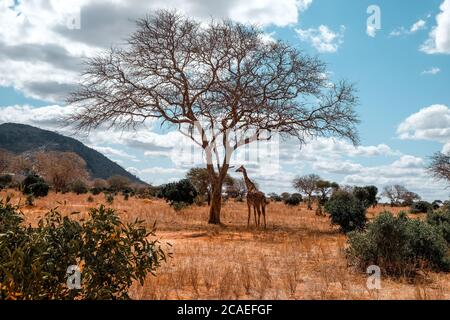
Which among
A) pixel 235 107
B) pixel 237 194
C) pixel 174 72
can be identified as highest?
pixel 174 72

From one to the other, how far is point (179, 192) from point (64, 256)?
82.2 feet

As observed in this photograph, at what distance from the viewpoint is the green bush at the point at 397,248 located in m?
8.91

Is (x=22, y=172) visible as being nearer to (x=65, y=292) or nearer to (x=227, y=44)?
(x=227, y=44)

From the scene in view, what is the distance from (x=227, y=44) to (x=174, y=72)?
105 inches

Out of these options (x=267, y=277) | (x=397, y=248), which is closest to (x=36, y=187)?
(x=267, y=277)

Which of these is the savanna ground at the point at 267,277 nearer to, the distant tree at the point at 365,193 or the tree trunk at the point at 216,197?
the tree trunk at the point at 216,197

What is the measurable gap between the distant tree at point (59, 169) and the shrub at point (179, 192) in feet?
80.9

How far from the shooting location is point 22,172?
2512 inches

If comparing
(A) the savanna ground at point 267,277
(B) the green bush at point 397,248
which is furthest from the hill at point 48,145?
(B) the green bush at point 397,248

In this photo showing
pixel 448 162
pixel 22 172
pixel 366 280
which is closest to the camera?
pixel 366 280
